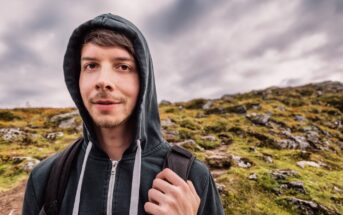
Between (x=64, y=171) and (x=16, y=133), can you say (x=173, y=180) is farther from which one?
(x=16, y=133)

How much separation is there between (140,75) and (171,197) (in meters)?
1.33

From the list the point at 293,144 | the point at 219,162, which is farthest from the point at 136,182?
the point at 293,144

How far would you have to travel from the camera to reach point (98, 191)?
301 cm

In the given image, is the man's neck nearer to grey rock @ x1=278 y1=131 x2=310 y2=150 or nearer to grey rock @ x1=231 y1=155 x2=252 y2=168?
grey rock @ x1=231 y1=155 x2=252 y2=168

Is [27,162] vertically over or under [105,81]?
under

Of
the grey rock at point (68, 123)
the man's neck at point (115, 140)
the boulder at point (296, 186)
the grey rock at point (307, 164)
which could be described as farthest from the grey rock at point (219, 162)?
the grey rock at point (68, 123)

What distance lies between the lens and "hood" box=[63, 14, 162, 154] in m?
3.10

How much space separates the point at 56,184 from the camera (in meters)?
2.91

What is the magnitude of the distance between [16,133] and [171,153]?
22.0 meters

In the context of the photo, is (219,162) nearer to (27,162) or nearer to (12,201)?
(12,201)

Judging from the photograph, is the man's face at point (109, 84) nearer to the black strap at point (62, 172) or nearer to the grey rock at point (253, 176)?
the black strap at point (62, 172)

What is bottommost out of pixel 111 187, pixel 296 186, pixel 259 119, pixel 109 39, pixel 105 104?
pixel 296 186

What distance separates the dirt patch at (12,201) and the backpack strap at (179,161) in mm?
8123

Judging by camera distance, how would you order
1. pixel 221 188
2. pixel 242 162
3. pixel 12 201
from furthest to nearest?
1. pixel 242 162
2. pixel 12 201
3. pixel 221 188
